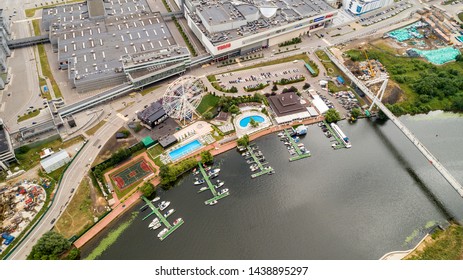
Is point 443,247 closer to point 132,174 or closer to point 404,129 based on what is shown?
point 404,129

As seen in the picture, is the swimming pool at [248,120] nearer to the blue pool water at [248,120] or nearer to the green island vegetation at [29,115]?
the blue pool water at [248,120]

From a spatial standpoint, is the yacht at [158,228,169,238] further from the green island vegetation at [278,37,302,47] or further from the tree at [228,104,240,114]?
the green island vegetation at [278,37,302,47]

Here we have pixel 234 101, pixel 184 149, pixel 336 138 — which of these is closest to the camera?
pixel 184 149

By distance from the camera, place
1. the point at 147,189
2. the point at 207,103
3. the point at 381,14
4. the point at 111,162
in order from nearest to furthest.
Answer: the point at 147,189, the point at 111,162, the point at 207,103, the point at 381,14

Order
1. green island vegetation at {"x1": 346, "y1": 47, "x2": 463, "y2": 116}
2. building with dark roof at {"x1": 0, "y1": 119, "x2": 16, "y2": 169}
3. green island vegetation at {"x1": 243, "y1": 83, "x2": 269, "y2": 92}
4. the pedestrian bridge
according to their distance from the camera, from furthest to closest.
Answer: green island vegetation at {"x1": 243, "y1": 83, "x2": 269, "y2": 92} < green island vegetation at {"x1": 346, "y1": 47, "x2": 463, "y2": 116} < building with dark roof at {"x1": 0, "y1": 119, "x2": 16, "y2": 169} < the pedestrian bridge

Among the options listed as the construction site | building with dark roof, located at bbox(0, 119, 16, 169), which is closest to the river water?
the construction site

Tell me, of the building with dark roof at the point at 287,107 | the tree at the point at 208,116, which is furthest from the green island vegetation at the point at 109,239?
the building with dark roof at the point at 287,107

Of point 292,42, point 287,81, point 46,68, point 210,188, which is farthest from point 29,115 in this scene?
point 292,42
